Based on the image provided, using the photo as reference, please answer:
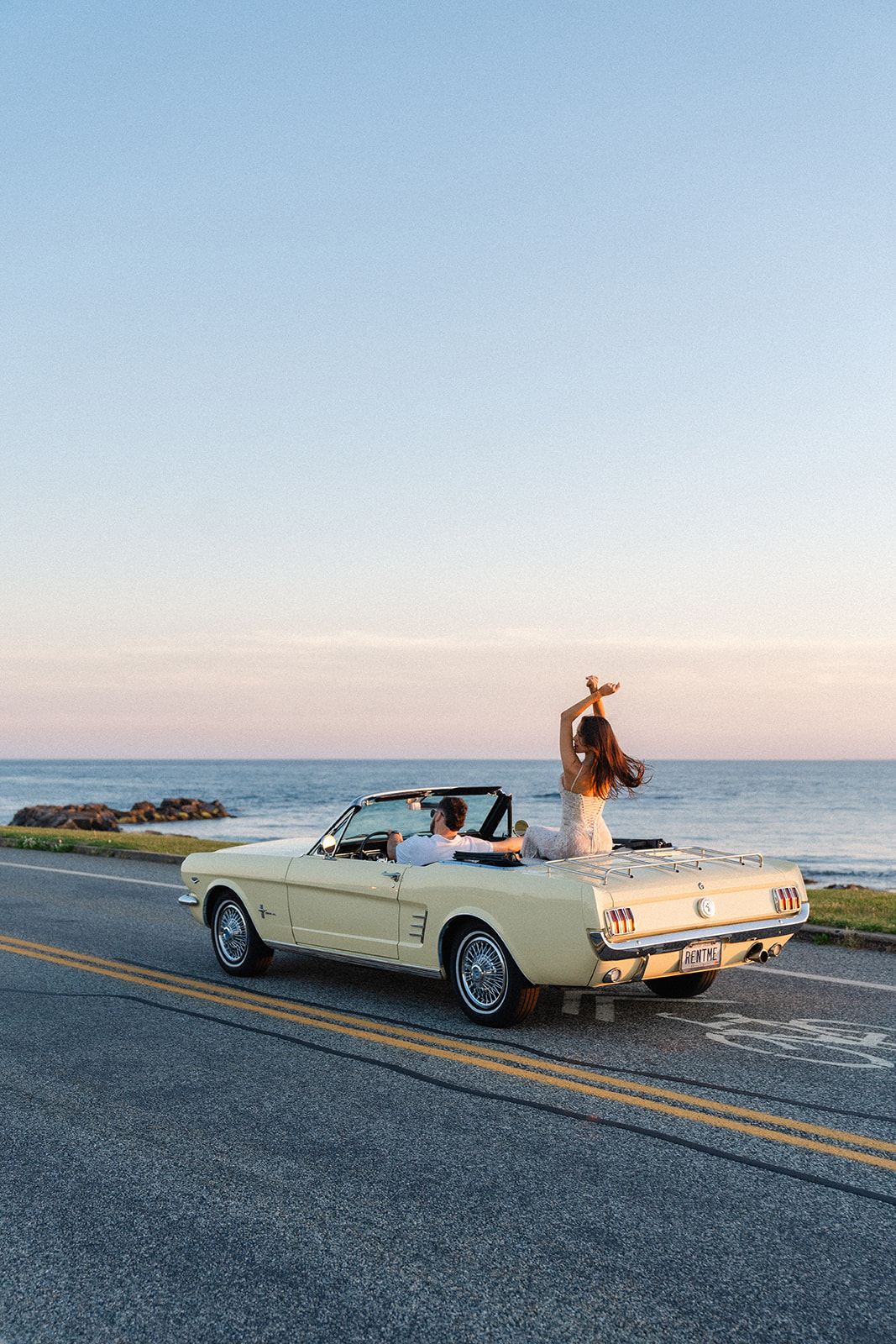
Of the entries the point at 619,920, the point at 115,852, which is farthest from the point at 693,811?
the point at 619,920

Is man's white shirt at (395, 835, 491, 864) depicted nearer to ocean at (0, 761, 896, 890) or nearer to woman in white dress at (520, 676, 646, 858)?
woman in white dress at (520, 676, 646, 858)

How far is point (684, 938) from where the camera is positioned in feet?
20.5

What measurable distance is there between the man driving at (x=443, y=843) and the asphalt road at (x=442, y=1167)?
0.98 metres

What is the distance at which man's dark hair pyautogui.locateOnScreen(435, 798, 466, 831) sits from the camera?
7418 millimetres

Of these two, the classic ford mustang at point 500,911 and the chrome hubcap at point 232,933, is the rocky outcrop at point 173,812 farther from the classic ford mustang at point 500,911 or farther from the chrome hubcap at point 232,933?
the classic ford mustang at point 500,911

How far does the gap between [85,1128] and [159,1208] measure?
3.48ft

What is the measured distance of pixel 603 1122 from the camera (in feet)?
16.1

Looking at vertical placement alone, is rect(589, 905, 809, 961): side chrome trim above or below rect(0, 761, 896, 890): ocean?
above

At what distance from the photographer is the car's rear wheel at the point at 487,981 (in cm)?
642

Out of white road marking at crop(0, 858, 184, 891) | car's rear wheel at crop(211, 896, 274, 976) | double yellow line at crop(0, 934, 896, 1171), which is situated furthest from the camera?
white road marking at crop(0, 858, 184, 891)

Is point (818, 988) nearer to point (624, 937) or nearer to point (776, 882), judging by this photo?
point (776, 882)

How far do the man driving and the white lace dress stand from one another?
36 cm

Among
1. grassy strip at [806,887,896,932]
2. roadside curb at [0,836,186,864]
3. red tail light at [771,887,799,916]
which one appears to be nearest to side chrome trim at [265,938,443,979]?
red tail light at [771,887,799,916]

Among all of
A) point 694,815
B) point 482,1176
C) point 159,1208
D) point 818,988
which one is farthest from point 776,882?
point 694,815
